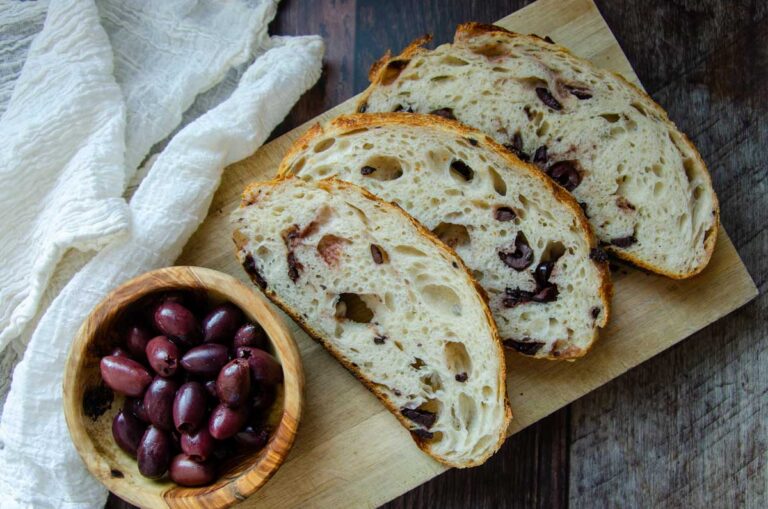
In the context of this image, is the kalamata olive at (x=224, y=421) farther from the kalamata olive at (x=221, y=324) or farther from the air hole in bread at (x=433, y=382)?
the air hole in bread at (x=433, y=382)

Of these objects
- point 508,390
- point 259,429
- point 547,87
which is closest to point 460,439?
point 508,390

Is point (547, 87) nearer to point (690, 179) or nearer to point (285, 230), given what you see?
point (690, 179)

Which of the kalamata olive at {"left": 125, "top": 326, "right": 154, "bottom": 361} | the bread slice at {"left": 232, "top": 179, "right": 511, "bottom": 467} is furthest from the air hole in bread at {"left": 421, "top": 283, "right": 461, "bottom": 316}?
the kalamata olive at {"left": 125, "top": 326, "right": 154, "bottom": 361}

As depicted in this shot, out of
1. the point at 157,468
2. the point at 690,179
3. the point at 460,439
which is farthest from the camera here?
the point at 690,179

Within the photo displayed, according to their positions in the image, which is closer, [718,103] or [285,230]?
[285,230]

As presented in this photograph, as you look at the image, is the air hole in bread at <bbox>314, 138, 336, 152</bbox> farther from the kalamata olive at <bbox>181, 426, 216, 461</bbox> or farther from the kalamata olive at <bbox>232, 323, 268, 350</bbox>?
the kalamata olive at <bbox>181, 426, 216, 461</bbox>

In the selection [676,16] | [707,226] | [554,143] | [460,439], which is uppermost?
[676,16]

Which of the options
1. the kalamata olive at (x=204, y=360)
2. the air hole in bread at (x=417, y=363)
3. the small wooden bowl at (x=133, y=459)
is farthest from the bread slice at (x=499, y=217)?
the kalamata olive at (x=204, y=360)

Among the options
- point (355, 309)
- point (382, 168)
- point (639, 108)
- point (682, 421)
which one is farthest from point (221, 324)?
point (682, 421)
